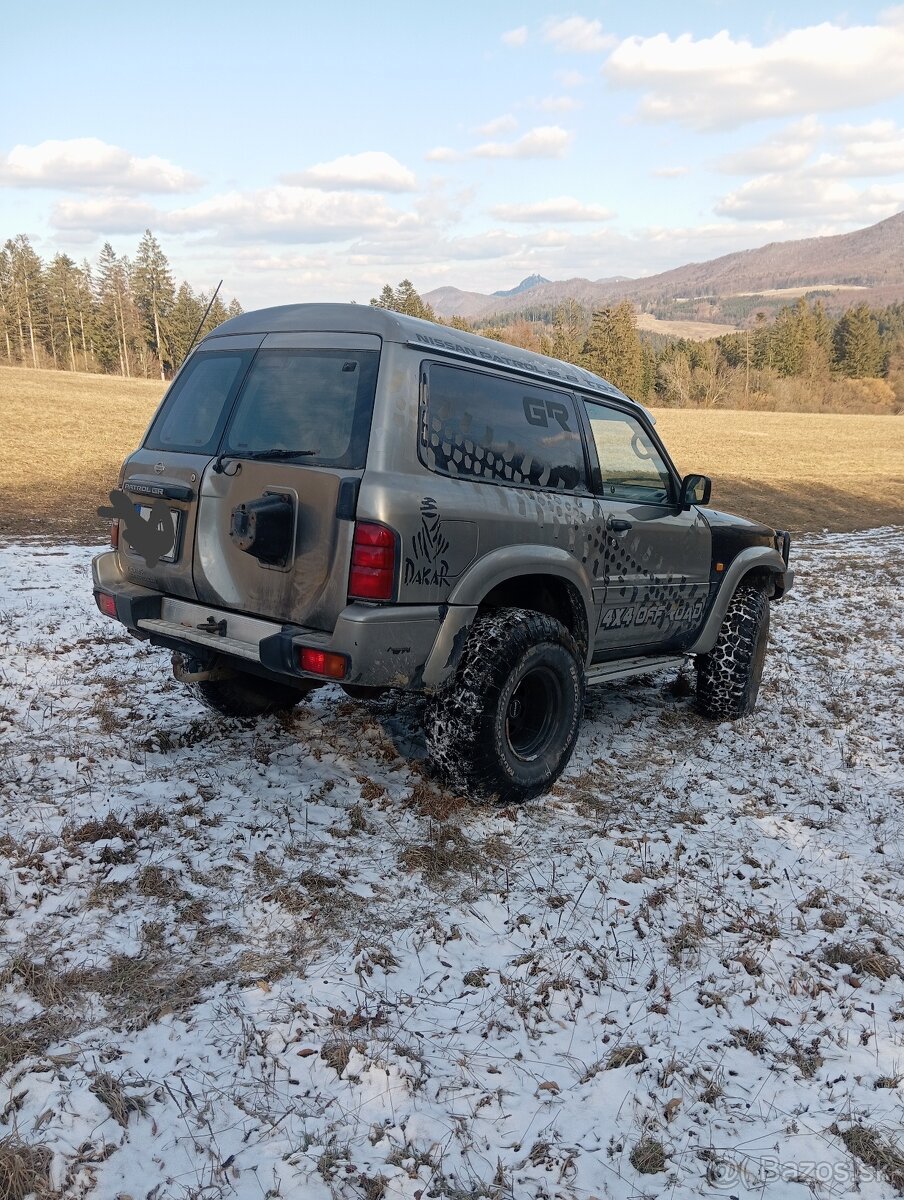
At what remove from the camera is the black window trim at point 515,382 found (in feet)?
11.8

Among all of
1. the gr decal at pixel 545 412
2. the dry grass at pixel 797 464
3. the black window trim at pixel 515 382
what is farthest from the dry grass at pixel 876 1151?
the dry grass at pixel 797 464

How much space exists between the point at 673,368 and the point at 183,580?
7986cm

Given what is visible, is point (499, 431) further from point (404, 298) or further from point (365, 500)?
point (404, 298)

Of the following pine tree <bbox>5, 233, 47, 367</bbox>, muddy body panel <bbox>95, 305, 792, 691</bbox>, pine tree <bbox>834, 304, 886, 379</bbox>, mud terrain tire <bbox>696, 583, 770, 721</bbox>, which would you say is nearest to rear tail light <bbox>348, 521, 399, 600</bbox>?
muddy body panel <bbox>95, 305, 792, 691</bbox>

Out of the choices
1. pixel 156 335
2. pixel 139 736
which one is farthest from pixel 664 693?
pixel 156 335

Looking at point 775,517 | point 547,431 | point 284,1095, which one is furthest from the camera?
point 775,517

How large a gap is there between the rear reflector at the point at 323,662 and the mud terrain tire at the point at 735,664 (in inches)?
124

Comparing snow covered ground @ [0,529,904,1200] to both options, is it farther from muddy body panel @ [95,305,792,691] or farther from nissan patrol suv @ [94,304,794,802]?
muddy body panel @ [95,305,792,691]

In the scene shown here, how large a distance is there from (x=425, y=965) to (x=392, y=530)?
1.59m

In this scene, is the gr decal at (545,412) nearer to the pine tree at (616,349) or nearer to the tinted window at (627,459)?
the tinted window at (627,459)

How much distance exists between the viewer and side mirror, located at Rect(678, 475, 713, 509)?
200 inches

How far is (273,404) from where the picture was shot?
3.74m

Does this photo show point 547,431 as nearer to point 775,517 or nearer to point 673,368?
point 775,517

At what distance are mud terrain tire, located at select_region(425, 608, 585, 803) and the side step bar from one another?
373 millimetres
